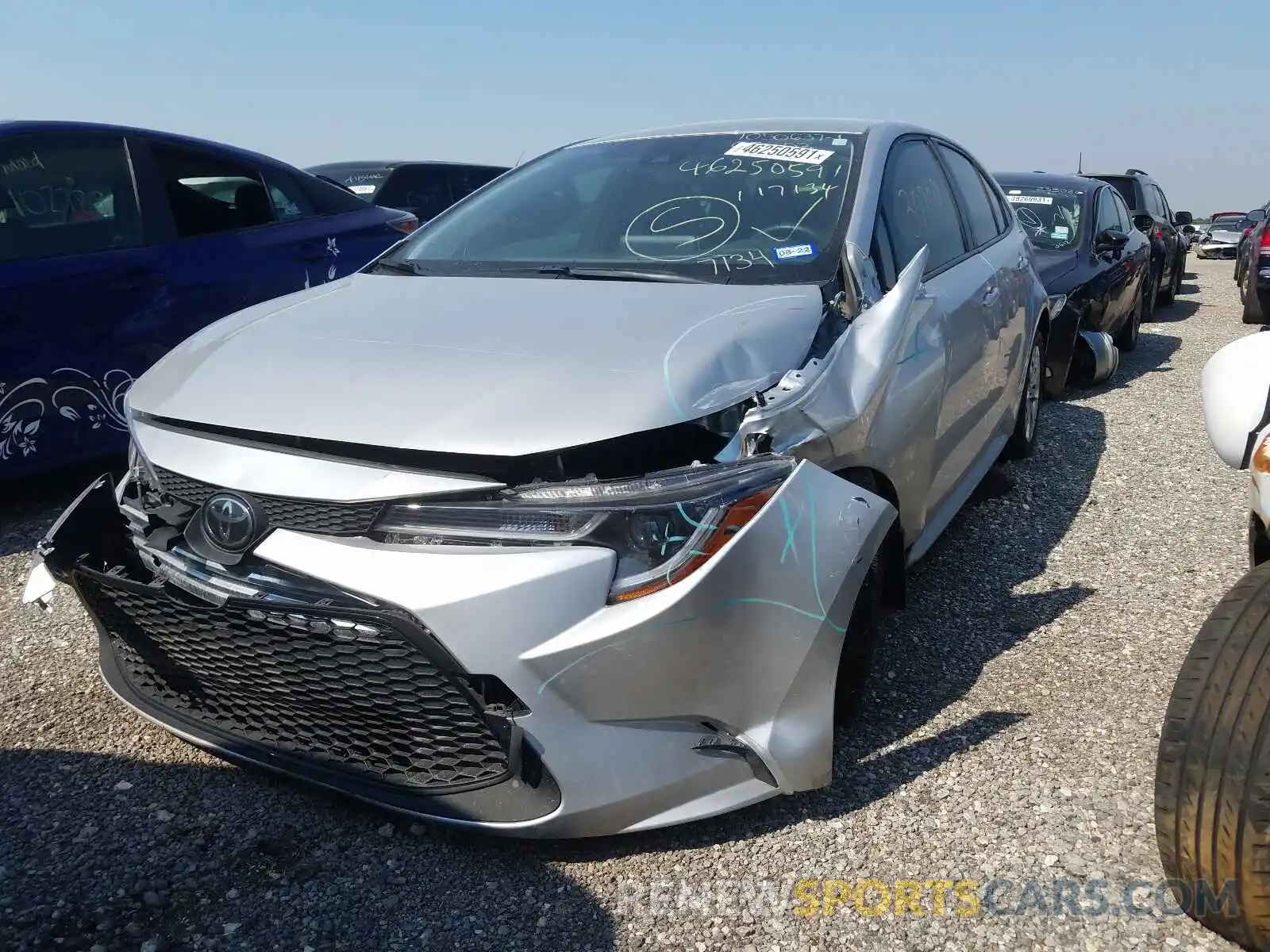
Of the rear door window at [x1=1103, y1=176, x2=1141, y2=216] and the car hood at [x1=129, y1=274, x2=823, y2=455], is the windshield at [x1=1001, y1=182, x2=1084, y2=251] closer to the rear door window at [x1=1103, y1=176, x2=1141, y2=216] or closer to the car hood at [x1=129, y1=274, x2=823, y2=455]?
the rear door window at [x1=1103, y1=176, x2=1141, y2=216]

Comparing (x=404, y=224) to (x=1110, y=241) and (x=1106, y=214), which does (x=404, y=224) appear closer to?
(x=1110, y=241)

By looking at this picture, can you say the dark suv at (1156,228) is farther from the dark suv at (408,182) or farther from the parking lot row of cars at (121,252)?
the parking lot row of cars at (121,252)

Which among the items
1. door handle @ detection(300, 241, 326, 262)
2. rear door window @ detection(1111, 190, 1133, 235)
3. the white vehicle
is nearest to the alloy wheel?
the white vehicle

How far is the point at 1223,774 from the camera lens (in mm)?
1734

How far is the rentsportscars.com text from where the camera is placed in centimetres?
203

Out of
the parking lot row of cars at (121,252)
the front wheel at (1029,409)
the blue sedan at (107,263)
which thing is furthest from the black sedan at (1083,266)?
the blue sedan at (107,263)

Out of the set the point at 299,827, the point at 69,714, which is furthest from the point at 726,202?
the point at 69,714

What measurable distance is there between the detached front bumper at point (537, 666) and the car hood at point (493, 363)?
0.78 feet

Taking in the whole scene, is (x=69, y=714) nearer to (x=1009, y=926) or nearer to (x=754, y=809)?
(x=754, y=809)

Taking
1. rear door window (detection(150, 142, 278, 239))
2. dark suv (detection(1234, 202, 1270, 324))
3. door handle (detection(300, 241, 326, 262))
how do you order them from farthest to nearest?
dark suv (detection(1234, 202, 1270, 324)), door handle (detection(300, 241, 326, 262)), rear door window (detection(150, 142, 278, 239))

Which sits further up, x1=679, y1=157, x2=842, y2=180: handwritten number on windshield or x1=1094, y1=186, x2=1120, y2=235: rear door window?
x1=679, y1=157, x2=842, y2=180: handwritten number on windshield

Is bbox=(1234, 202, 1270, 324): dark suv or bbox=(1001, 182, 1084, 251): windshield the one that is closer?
bbox=(1001, 182, 1084, 251): windshield

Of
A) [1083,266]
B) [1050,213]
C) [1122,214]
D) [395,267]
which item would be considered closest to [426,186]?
[1050,213]

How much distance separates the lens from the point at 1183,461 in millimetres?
5062
